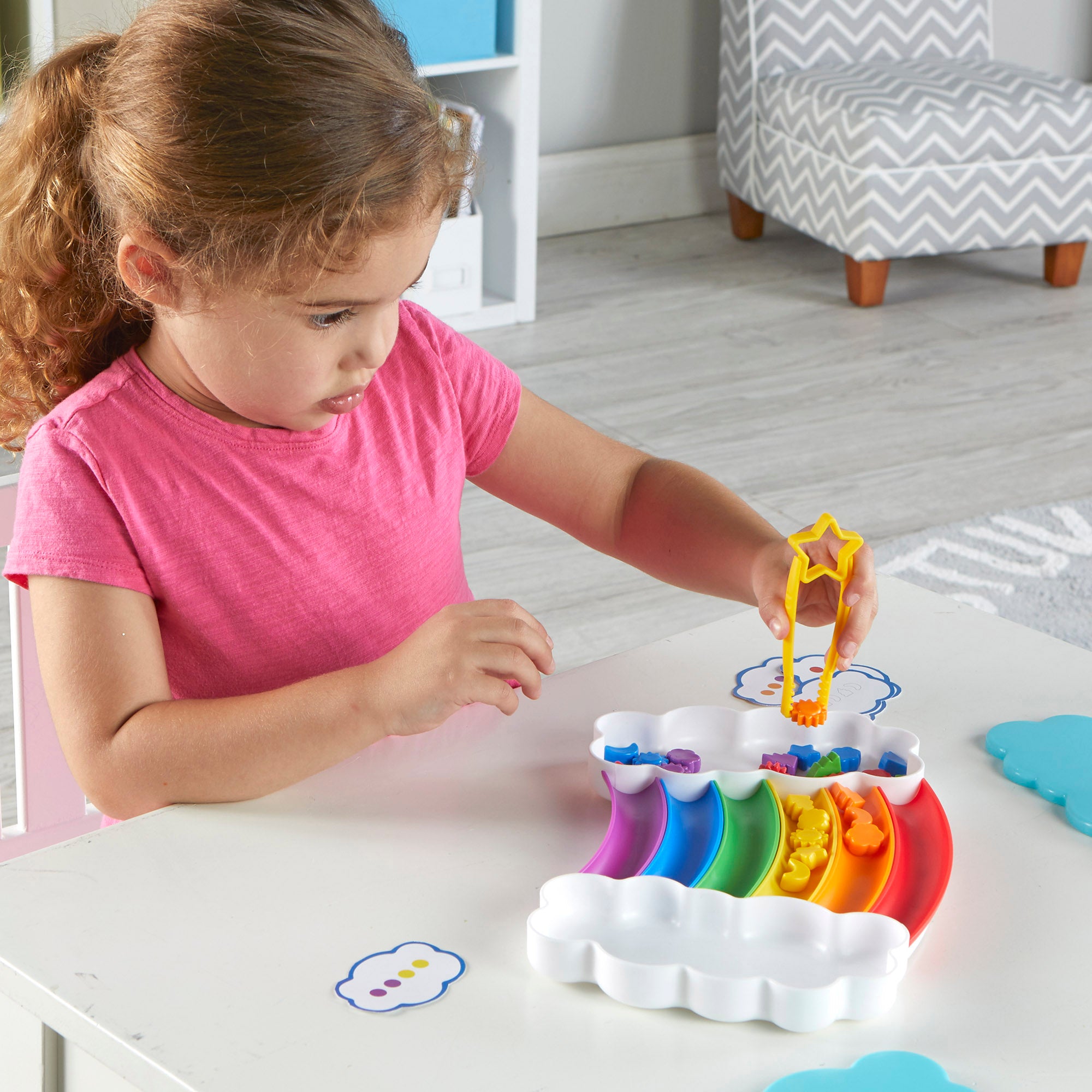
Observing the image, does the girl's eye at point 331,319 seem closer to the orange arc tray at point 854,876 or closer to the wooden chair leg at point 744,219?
the orange arc tray at point 854,876

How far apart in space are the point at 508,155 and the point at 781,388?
25.8 inches

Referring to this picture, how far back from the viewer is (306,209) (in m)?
0.69

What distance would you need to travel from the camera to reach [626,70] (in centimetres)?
318

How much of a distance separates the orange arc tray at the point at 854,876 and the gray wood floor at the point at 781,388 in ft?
3.50

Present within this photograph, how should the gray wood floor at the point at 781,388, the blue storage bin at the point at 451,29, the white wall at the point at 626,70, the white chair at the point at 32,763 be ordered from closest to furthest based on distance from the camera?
the white chair at the point at 32,763 → the gray wood floor at the point at 781,388 → the blue storage bin at the point at 451,29 → the white wall at the point at 626,70

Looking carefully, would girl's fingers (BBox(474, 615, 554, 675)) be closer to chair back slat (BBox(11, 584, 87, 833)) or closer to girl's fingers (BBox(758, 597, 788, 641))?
girl's fingers (BBox(758, 597, 788, 641))

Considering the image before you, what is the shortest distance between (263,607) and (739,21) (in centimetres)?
242

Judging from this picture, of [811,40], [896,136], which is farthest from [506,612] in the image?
[811,40]

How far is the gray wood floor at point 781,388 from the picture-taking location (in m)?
1.94

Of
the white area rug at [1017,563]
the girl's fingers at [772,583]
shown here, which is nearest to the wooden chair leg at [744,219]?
the white area rug at [1017,563]

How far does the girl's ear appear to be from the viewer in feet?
2.38

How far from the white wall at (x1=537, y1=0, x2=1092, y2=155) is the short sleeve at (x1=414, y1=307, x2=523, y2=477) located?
229 cm

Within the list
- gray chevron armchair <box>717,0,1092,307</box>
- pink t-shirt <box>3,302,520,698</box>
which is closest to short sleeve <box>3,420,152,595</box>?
pink t-shirt <box>3,302,520,698</box>

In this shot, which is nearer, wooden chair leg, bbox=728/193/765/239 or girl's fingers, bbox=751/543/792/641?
girl's fingers, bbox=751/543/792/641
